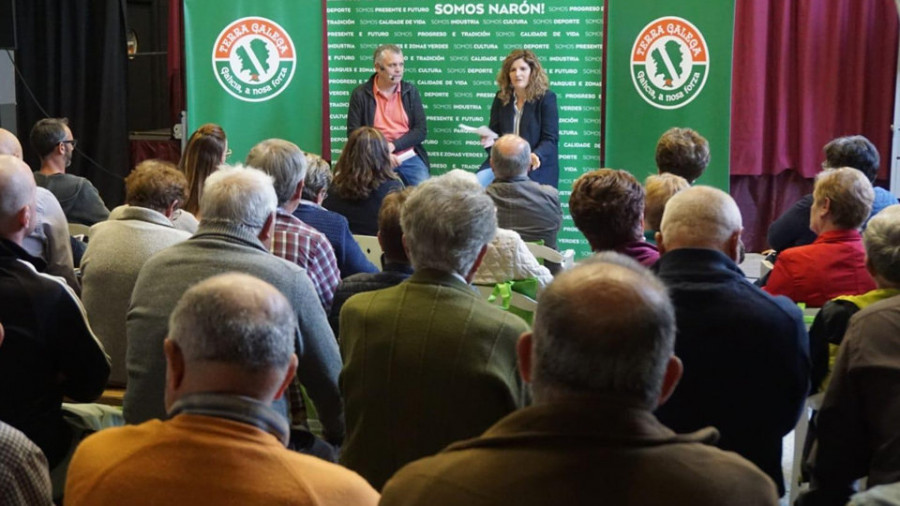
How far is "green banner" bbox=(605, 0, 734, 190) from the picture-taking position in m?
6.72

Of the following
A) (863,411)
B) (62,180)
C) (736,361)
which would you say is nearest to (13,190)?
(736,361)

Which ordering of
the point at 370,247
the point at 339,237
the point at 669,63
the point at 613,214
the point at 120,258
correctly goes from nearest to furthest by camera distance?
1. the point at 613,214
2. the point at 120,258
3. the point at 339,237
4. the point at 370,247
5. the point at 669,63

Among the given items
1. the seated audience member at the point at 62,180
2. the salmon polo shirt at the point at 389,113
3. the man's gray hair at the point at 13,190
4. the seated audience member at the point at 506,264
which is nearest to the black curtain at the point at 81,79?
the salmon polo shirt at the point at 389,113

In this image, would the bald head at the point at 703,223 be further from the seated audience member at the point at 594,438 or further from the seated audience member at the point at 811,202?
the seated audience member at the point at 811,202

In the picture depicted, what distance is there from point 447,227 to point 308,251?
1.23 m

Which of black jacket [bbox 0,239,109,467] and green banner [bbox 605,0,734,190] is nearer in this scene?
black jacket [bbox 0,239,109,467]

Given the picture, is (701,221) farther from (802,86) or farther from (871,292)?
(802,86)

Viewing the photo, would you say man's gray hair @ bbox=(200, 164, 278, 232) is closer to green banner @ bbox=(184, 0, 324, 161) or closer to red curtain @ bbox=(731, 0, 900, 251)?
green banner @ bbox=(184, 0, 324, 161)

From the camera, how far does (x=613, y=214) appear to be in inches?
128

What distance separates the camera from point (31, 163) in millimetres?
8938

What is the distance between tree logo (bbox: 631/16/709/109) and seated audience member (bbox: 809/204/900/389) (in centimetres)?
386

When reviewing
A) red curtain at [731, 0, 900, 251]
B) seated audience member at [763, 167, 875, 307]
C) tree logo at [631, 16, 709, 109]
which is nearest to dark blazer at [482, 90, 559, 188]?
tree logo at [631, 16, 709, 109]

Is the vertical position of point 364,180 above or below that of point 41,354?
above

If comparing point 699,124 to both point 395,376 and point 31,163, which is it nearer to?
point 395,376
